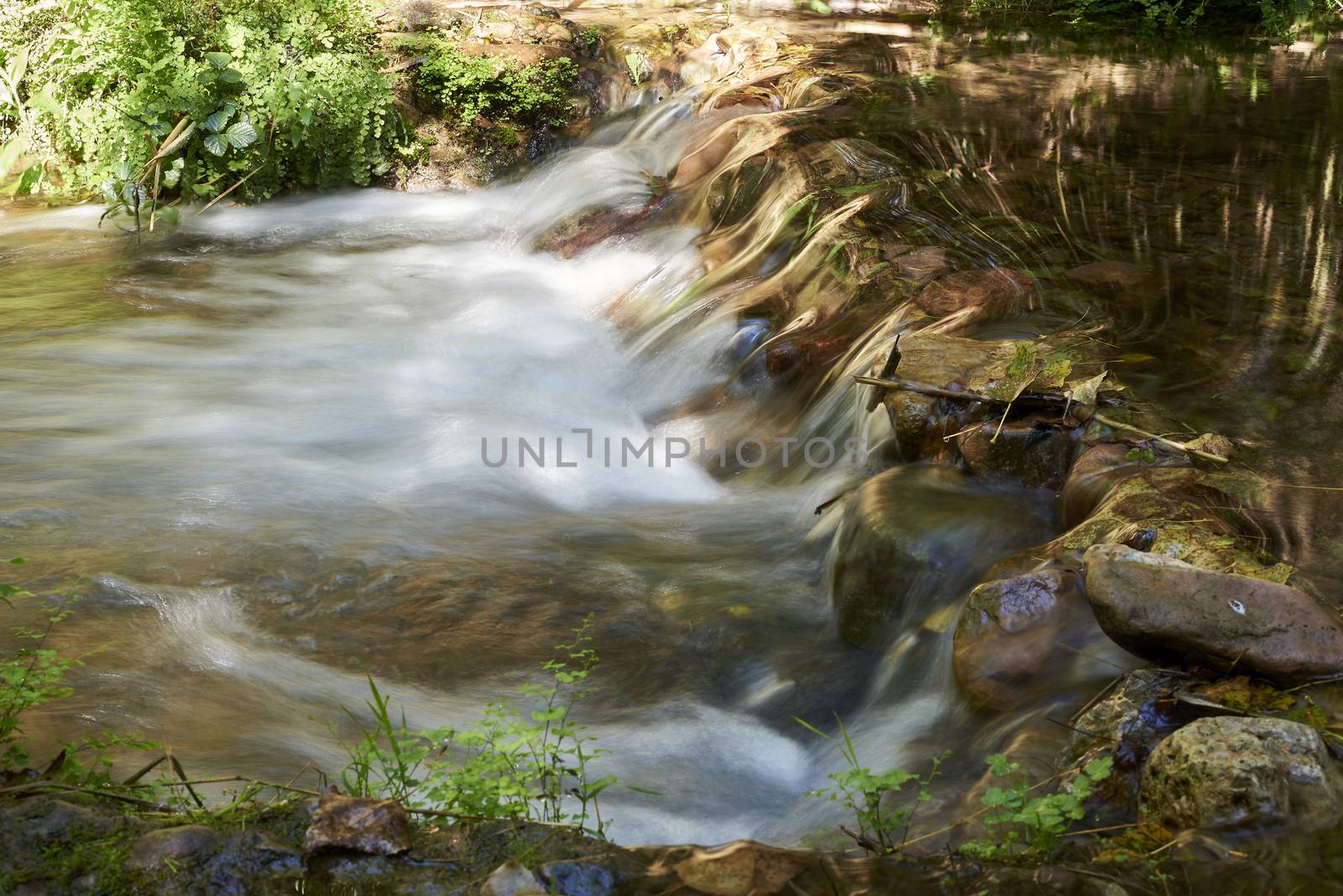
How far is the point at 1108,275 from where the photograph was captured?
5.21 metres

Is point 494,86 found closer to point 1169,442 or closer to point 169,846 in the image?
point 1169,442

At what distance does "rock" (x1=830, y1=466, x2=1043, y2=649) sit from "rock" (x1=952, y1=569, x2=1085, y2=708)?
14.7 inches

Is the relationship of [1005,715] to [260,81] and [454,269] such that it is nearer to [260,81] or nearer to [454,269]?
[454,269]

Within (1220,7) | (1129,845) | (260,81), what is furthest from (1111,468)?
(1220,7)

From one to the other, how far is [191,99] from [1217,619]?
280 inches

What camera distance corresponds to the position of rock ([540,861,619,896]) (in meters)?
2.22

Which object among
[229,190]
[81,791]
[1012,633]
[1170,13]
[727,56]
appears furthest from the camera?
[1170,13]

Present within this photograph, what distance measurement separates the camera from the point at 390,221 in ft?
26.2

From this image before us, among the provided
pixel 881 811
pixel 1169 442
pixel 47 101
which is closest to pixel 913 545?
pixel 1169 442

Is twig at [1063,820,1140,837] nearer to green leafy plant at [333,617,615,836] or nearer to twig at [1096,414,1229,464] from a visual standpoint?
green leafy plant at [333,617,615,836]

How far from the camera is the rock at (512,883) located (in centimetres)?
214

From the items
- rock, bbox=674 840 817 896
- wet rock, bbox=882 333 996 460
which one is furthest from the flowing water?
rock, bbox=674 840 817 896

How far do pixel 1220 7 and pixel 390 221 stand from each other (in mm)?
8336

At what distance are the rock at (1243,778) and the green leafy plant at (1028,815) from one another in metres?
0.13
